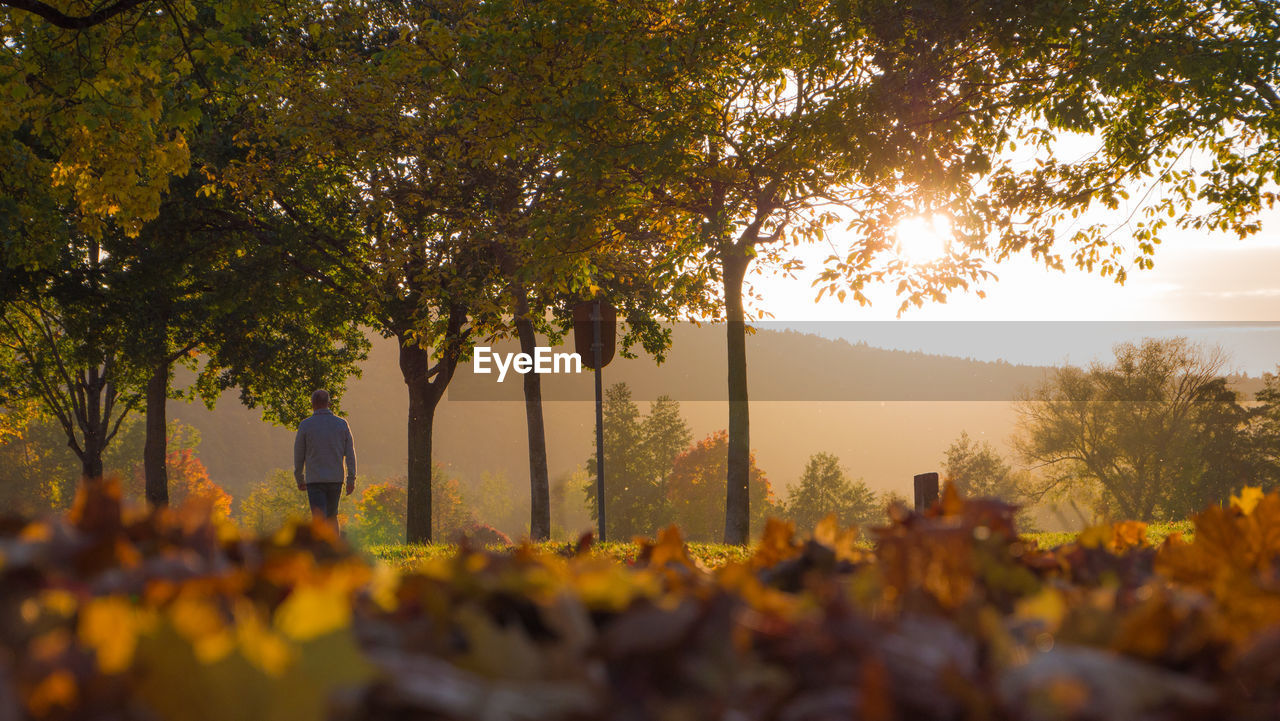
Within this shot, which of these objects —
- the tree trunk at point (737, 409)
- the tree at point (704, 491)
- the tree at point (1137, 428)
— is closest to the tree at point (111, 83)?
the tree trunk at point (737, 409)

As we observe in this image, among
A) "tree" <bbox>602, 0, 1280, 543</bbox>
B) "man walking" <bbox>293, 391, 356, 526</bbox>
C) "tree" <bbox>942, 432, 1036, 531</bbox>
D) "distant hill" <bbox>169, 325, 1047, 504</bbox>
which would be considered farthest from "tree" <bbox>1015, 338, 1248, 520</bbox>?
"distant hill" <bbox>169, 325, 1047, 504</bbox>

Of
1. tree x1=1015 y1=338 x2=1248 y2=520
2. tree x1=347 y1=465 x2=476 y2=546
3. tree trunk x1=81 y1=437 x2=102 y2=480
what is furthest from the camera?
tree x1=347 y1=465 x2=476 y2=546

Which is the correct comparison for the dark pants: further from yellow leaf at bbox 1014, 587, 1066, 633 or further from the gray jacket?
yellow leaf at bbox 1014, 587, 1066, 633

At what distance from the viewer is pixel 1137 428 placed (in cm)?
5131

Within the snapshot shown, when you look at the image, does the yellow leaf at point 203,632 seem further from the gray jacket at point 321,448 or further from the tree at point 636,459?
the tree at point 636,459

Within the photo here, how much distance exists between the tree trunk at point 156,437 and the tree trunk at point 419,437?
20.8 ft

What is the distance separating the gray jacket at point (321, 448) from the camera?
1152cm

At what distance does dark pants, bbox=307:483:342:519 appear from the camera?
1175cm

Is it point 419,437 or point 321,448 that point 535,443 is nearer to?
point 419,437

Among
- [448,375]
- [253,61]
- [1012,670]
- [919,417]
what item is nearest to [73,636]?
[1012,670]

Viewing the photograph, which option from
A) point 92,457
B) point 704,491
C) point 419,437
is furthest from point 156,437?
point 704,491

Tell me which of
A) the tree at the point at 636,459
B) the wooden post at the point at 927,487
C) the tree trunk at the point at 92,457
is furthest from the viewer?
the tree at the point at 636,459

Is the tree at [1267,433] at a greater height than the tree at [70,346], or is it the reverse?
the tree at [70,346]

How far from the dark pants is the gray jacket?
6.0 inches
